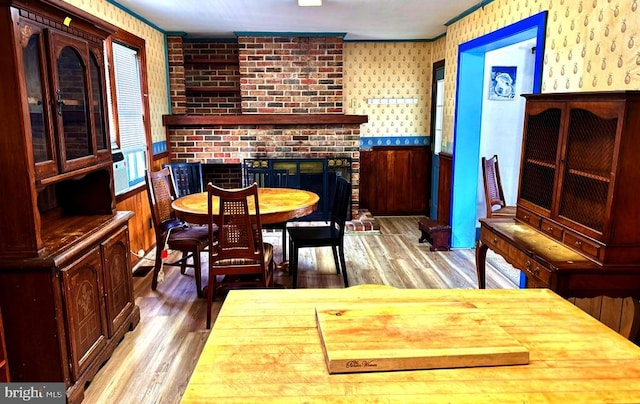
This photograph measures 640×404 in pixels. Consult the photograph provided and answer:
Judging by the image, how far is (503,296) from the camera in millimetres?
1569

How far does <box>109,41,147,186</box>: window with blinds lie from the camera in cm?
387

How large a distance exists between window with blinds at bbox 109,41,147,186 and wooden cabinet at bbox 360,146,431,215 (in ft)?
9.52

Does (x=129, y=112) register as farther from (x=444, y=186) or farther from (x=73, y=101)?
(x=444, y=186)

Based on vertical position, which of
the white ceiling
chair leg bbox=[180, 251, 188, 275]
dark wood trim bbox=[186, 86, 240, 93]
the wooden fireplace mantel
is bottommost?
chair leg bbox=[180, 251, 188, 275]

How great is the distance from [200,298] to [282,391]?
2559 mm

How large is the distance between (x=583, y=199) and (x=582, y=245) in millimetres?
240

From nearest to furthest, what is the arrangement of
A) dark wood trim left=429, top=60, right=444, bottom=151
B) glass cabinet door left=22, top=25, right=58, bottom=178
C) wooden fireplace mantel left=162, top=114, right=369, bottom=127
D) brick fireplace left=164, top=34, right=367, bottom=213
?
1. glass cabinet door left=22, top=25, right=58, bottom=178
2. wooden fireplace mantel left=162, top=114, right=369, bottom=127
3. brick fireplace left=164, top=34, right=367, bottom=213
4. dark wood trim left=429, top=60, right=444, bottom=151

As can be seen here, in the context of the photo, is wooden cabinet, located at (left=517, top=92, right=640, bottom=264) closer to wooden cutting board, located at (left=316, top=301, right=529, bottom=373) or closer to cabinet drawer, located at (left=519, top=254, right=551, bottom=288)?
cabinet drawer, located at (left=519, top=254, right=551, bottom=288)

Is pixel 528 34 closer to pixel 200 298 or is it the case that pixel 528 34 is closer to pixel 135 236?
pixel 200 298

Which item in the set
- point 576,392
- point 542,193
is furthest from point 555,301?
point 542,193

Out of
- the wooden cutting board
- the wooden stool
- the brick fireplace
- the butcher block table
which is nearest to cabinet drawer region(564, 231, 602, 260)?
the butcher block table

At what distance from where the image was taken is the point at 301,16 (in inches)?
175

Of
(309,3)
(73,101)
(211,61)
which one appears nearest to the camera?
(73,101)

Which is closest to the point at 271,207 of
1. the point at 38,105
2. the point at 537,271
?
the point at 38,105
